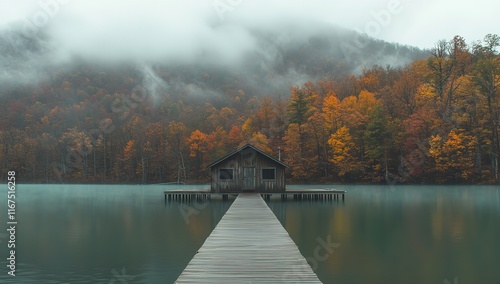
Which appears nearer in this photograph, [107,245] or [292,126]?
[107,245]

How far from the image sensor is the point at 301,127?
7300cm

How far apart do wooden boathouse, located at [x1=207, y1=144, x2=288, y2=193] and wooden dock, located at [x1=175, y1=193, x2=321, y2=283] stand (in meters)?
22.4

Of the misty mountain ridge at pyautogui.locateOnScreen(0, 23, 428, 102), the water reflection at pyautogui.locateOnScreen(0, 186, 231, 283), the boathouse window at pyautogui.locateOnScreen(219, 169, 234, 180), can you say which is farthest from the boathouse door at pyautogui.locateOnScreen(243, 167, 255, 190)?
the misty mountain ridge at pyautogui.locateOnScreen(0, 23, 428, 102)

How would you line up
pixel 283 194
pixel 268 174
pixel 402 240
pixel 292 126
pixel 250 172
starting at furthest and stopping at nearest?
pixel 292 126 → pixel 283 194 → pixel 268 174 → pixel 250 172 → pixel 402 240

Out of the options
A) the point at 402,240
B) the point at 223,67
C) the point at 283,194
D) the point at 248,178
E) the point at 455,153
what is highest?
the point at 223,67

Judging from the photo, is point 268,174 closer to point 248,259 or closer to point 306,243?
point 306,243

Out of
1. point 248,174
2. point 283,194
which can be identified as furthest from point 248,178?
point 283,194

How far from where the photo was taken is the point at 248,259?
11.9 m

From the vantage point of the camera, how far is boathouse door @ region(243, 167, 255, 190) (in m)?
40.8

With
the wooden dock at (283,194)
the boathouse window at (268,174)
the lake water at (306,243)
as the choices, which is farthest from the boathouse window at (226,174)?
the lake water at (306,243)

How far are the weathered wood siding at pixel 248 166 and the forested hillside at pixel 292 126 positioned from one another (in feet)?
97.9

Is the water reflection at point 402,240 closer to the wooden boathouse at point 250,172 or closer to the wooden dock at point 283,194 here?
the wooden dock at point 283,194

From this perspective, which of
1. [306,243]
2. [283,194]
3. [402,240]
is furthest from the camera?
[283,194]

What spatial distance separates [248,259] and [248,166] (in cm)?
2875
